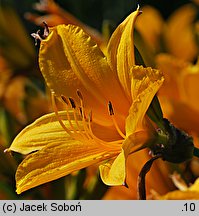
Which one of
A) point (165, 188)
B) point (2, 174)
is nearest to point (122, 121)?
point (165, 188)

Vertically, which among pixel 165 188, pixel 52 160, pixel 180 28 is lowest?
pixel 180 28

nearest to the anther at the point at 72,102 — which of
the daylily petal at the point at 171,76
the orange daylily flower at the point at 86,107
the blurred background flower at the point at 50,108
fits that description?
the orange daylily flower at the point at 86,107

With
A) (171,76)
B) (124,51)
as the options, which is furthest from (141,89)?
(171,76)

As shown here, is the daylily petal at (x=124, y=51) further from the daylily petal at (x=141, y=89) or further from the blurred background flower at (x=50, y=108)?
the blurred background flower at (x=50, y=108)

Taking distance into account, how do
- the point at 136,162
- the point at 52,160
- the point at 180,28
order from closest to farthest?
1. the point at 52,160
2. the point at 136,162
3. the point at 180,28

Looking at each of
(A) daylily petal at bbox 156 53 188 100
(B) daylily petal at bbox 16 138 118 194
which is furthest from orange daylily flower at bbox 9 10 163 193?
(A) daylily petal at bbox 156 53 188 100

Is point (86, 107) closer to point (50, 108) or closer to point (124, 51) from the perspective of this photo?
point (124, 51)

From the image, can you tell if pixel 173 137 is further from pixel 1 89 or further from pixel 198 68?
pixel 1 89
